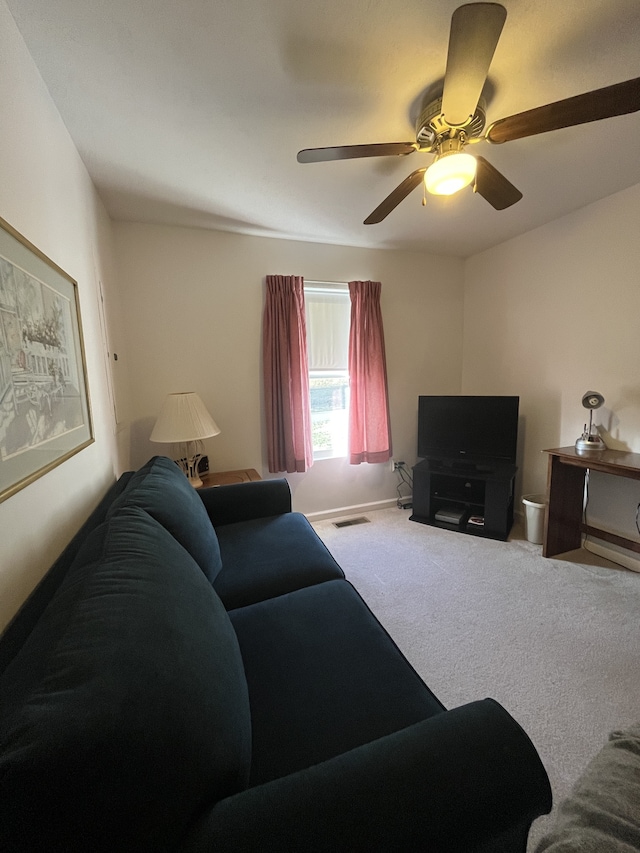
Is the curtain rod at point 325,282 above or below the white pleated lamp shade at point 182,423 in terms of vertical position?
above

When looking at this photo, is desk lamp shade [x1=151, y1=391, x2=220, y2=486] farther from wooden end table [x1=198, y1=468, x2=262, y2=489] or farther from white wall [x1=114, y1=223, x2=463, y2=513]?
white wall [x1=114, y1=223, x2=463, y2=513]

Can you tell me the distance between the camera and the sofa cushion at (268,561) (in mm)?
1392

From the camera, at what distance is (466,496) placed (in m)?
3.11

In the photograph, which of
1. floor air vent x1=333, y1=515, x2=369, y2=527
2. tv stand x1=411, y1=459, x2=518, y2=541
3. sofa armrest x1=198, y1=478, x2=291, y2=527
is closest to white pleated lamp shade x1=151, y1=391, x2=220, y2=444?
sofa armrest x1=198, y1=478, x2=291, y2=527

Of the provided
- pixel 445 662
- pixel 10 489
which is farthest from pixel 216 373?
pixel 445 662

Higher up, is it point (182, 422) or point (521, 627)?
point (182, 422)

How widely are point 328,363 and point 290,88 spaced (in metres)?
1.95

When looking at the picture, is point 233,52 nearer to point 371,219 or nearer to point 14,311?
point 371,219

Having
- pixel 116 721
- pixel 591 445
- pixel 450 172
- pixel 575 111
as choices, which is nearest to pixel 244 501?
pixel 116 721

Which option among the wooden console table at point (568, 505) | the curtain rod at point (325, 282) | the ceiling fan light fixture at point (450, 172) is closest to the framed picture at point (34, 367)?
the ceiling fan light fixture at point (450, 172)

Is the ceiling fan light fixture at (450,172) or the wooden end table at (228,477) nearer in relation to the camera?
the ceiling fan light fixture at (450,172)

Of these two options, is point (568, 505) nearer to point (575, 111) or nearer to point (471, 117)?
point (575, 111)

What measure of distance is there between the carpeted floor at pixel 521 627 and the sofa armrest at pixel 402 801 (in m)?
0.80

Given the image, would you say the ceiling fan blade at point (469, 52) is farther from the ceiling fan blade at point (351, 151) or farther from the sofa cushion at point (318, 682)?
the sofa cushion at point (318, 682)
